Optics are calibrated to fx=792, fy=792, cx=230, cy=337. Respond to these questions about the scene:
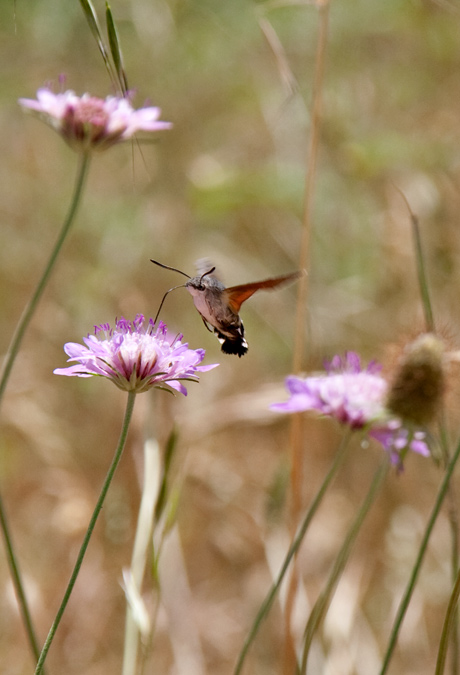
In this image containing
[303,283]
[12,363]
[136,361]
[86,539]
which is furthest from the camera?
[303,283]

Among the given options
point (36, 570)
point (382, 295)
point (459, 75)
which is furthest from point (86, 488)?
point (459, 75)

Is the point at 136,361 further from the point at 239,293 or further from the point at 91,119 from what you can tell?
the point at 91,119

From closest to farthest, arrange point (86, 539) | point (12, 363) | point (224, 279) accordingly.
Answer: point (86, 539)
point (12, 363)
point (224, 279)

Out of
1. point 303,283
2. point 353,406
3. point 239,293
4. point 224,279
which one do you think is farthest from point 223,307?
point 224,279

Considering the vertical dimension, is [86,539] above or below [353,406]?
below

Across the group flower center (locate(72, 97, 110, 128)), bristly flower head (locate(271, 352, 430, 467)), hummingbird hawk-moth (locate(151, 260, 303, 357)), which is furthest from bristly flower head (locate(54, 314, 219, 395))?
flower center (locate(72, 97, 110, 128))

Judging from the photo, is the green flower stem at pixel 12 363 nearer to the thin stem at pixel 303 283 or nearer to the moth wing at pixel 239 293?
the moth wing at pixel 239 293

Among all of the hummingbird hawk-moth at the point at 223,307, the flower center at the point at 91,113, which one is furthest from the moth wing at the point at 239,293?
the flower center at the point at 91,113
